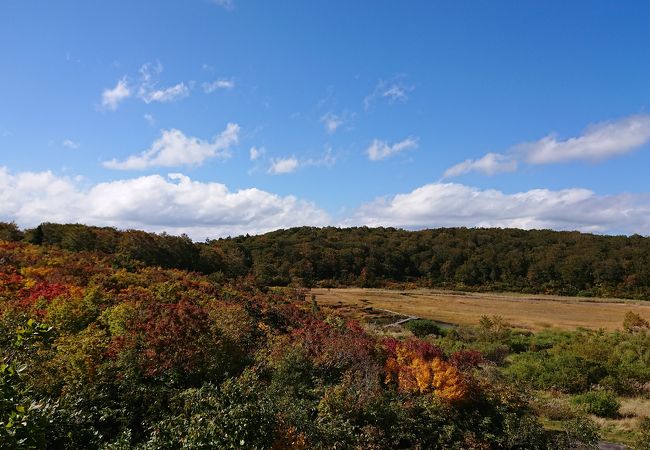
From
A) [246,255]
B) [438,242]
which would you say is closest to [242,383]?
[246,255]

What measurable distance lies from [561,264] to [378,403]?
8038cm

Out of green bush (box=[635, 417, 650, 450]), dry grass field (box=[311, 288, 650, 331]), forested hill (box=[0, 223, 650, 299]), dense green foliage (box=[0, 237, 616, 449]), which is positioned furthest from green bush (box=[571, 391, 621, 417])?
forested hill (box=[0, 223, 650, 299])

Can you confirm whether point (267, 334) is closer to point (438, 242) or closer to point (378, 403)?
point (378, 403)

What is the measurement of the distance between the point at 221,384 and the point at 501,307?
5432 cm

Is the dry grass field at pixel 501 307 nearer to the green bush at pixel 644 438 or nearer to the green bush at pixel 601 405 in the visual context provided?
the green bush at pixel 601 405

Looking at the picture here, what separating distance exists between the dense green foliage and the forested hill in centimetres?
4370

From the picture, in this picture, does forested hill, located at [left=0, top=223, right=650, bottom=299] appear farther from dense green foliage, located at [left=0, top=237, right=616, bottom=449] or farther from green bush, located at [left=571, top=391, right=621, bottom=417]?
green bush, located at [left=571, top=391, right=621, bottom=417]

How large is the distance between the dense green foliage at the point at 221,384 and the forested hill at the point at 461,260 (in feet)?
143

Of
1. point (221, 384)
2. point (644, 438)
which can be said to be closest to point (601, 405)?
point (644, 438)

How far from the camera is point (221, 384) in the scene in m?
11.1

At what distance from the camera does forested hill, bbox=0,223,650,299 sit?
77438mm

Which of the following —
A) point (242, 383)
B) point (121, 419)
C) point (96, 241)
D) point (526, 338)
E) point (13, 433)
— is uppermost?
point (96, 241)

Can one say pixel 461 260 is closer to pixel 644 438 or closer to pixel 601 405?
pixel 601 405

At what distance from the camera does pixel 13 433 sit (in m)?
4.71
